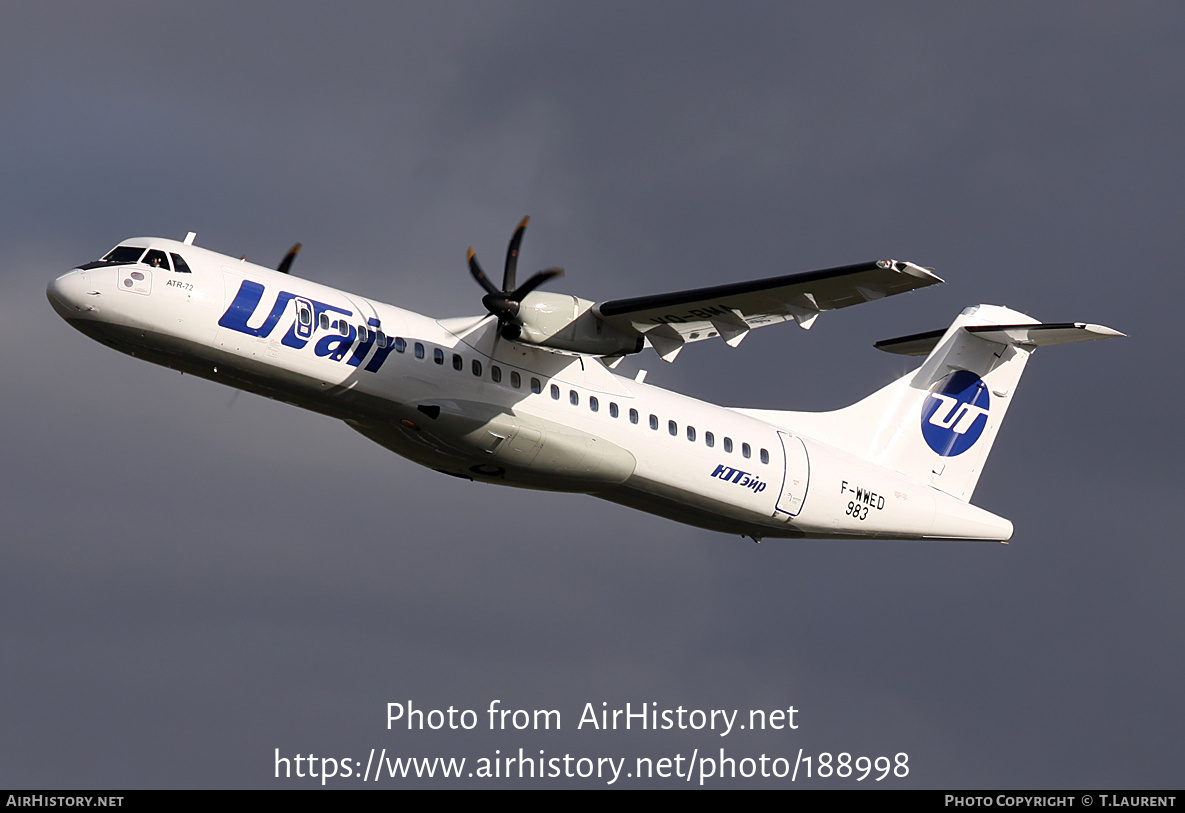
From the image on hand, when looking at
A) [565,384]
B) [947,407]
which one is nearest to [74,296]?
[565,384]

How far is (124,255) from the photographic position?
20.5m

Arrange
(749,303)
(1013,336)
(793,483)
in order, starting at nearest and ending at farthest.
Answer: (749,303) < (793,483) < (1013,336)

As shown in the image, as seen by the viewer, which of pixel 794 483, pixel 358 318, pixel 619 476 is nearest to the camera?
pixel 358 318

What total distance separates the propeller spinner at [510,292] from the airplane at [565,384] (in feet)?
0.11

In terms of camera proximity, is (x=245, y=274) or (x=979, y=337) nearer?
(x=245, y=274)

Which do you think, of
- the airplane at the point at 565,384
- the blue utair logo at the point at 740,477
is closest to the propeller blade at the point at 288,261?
the airplane at the point at 565,384

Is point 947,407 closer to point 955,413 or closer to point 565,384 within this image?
point 955,413

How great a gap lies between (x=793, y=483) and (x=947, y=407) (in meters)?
4.46

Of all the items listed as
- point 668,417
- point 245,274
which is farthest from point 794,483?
point 245,274

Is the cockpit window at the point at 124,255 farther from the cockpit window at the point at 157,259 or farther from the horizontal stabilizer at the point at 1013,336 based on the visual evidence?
the horizontal stabilizer at the point at 1013,336

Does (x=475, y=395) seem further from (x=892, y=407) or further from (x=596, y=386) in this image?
(x=892, y=407)

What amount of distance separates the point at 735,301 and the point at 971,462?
804 centimetres

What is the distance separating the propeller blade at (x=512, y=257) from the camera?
2248 centimetres

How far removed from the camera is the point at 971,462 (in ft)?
92.0
